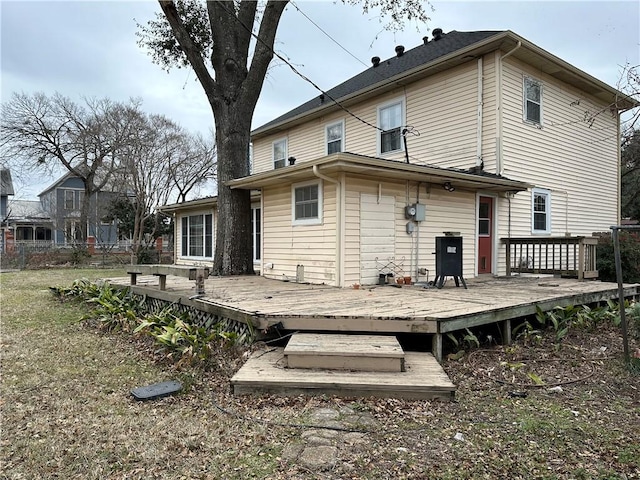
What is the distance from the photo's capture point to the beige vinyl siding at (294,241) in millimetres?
7336

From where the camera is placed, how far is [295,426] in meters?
2.94

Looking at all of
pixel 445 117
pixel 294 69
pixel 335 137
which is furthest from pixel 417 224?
pixel 335 137

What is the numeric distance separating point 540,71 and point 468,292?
22.0 feet

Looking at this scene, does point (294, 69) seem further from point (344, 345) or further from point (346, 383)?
point (346, 383)

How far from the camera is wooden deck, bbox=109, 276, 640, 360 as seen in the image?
14.4ft

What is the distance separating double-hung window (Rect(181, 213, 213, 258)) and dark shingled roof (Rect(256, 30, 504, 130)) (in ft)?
15.3

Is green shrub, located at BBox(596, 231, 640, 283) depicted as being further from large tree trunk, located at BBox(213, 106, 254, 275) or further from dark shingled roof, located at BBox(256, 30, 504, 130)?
large tree trunk, located at BBox(213, 106, 254, 275)

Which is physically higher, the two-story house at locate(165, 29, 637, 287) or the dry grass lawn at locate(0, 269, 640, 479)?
the two-story house at locate(165, 29, 637, 287)

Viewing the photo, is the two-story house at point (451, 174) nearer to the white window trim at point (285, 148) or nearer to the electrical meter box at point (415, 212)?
the electrical meter box at point (415, 212)

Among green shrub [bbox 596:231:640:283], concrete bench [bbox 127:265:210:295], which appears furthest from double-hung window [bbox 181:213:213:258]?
green shrub [bbox 596:231:640:283]

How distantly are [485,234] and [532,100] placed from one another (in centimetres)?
352

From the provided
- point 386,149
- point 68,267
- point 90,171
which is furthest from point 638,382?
point 90,171

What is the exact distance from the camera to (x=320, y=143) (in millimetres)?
13797

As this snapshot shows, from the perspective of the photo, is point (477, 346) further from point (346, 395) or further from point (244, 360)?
point (244, 360)
